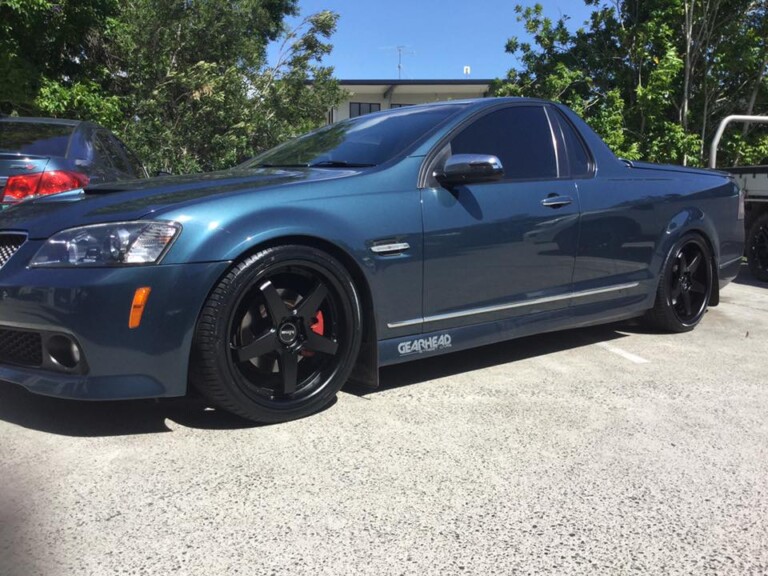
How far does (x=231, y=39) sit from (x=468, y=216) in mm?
12620

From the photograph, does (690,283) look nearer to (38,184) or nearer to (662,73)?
(38,184)

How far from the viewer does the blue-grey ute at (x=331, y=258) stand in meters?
2.77

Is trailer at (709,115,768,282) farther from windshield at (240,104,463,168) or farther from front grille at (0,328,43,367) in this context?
front grille at (0,328,43,367)

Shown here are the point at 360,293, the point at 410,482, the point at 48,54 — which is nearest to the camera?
the point at 410,482

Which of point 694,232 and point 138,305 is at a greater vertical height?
point 694,232

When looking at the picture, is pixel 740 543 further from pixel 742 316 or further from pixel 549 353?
pixel 742 316

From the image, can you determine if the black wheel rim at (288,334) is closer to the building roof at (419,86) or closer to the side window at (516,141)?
the side window at (516,141)

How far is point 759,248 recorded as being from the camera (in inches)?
322

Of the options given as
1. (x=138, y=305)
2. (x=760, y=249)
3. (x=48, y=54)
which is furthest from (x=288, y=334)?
(x=48, y=54)

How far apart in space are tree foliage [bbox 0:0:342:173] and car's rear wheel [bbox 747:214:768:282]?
978 centimetres

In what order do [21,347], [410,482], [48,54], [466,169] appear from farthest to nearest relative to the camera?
1. [48,54]
2. [466,169]
3. [21,347]
4. [410,482]

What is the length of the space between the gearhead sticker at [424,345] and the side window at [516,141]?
103 cm

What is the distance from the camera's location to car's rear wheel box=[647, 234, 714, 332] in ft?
16.0

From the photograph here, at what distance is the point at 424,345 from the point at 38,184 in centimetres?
292
